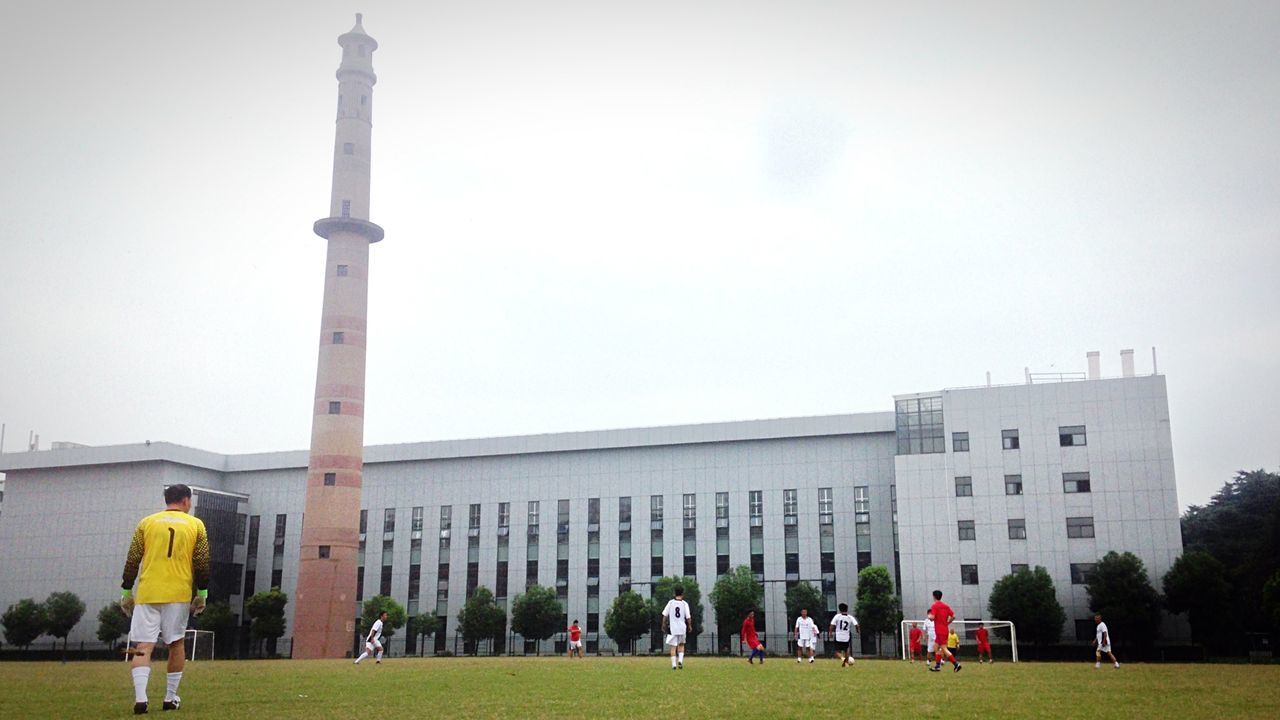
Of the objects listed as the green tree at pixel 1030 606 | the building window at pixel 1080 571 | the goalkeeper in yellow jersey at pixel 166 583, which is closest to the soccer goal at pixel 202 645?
the green tree at pixel 1030 606

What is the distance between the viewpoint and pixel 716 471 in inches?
3110

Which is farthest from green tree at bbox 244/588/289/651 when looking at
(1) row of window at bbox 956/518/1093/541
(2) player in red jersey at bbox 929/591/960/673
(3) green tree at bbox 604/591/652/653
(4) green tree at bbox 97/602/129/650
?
(2) player in red jersey at bbox 929/591/960/673

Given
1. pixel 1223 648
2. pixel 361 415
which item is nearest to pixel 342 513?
pixel 361 415

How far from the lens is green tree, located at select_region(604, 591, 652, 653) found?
69250mm

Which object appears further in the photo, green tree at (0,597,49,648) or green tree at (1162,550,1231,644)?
green tree at (0,597,49,648)

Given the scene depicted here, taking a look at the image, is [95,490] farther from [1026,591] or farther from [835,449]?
[1026,591]

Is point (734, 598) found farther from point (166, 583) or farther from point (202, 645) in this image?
point (166, 583)

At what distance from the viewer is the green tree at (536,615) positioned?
72625 millimetres

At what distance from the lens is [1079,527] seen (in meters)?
64.4

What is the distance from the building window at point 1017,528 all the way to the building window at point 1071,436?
17.8ft

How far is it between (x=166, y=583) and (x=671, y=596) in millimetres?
61732

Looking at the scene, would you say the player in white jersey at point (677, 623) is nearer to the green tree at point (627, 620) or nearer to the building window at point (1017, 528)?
the green tree at point (627, 620)

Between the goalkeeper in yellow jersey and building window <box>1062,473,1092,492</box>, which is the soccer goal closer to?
building window <box>1062,473,1092,492</box>

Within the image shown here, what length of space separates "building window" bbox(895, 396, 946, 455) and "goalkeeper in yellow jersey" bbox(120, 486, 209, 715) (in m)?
61.2
